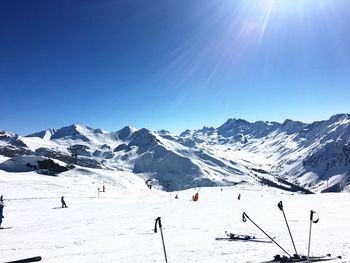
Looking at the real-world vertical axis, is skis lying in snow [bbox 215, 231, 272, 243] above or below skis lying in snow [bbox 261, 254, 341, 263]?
above

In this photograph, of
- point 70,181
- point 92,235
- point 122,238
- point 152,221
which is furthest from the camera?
point 70,181

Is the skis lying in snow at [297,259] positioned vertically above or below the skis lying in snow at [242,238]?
below

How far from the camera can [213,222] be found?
76.8 feet

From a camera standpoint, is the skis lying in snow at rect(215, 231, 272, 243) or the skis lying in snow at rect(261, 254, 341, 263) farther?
the skis lying in snow at rect(215, 231, 272, 243)

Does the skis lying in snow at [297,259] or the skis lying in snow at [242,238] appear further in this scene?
the skis lying in snow at [242,238]

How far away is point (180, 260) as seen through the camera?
13.4 m

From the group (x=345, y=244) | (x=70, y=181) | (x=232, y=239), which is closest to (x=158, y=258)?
(x=232, y=239)

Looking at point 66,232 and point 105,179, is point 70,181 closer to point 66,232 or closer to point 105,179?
point 105,179

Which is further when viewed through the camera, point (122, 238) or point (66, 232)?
point (66, 232)

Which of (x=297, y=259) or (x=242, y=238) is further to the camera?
(x=242, y=238)

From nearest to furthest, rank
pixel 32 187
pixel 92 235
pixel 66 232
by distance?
pixel 92 235, pixel 66 232, pixel 32 187

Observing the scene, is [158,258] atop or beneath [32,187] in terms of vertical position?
beneath

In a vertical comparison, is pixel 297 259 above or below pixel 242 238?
below

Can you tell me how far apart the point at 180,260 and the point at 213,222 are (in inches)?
409
